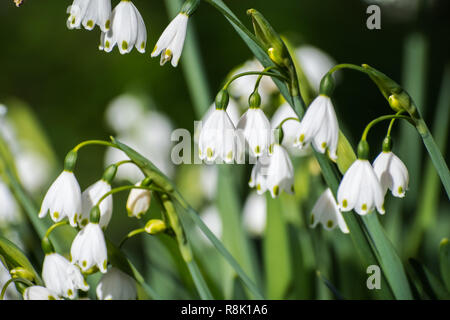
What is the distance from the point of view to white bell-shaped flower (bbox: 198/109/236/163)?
23.6 inches

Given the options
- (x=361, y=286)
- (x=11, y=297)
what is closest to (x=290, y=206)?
(x=361, y=286)

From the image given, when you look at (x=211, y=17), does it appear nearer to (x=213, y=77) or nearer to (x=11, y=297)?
(x=213, y=77)

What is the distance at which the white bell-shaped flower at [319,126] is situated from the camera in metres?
0.56

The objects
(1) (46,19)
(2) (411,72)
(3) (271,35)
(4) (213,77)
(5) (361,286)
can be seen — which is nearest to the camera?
(3) (271,35)

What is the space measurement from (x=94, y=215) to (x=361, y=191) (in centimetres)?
29

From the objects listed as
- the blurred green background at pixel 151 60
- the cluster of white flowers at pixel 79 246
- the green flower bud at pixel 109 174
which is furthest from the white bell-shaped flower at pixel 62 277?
the blurred green background at pixel 151 60

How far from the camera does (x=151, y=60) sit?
10.4 ft

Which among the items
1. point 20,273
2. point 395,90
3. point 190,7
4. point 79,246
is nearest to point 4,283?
point 20,273

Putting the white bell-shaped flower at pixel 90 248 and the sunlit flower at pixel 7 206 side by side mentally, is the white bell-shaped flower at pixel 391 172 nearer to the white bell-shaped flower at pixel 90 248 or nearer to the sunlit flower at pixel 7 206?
the white bell-shaped flower at pixel 90 248

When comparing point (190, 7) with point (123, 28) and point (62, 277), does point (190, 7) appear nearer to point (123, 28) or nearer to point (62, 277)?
point (123, 28)

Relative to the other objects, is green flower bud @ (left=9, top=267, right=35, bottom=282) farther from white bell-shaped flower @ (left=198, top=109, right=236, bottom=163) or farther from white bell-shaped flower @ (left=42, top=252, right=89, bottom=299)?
white bell-shaped flower @ (left=198, top=109, right=236, bottom=163)

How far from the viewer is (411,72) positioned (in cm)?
111

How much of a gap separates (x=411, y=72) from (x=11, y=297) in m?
0.85

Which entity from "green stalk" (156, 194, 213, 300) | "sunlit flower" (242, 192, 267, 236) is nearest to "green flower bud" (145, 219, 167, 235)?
"green stalk" (156, 194, 213, 300)
